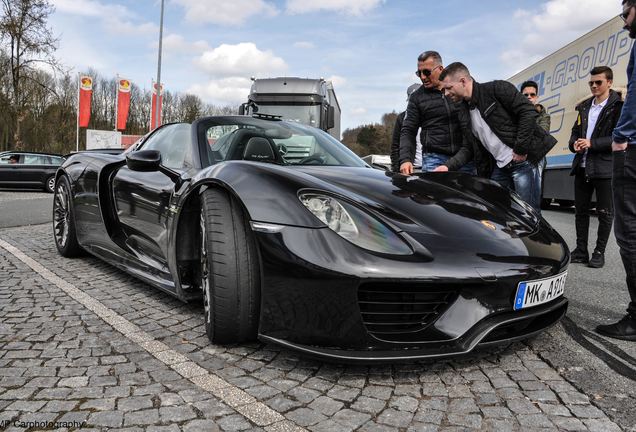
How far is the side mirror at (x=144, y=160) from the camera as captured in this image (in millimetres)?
2867

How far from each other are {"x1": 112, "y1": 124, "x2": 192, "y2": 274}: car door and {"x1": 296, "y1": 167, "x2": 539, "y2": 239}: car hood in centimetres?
84

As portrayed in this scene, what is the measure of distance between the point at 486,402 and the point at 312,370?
2.31 feet

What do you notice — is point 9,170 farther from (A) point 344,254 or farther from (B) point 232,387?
(A) point 344,254

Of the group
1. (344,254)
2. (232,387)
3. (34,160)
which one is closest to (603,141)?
(344,254)

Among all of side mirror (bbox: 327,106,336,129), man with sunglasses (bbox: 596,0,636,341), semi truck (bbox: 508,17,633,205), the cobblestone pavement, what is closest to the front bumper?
the cobblestone pavement

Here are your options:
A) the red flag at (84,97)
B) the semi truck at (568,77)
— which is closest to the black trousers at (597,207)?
the semi truck at (568,77)

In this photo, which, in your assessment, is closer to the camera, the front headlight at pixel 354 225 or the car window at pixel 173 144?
the front headlight at pixel 354 225

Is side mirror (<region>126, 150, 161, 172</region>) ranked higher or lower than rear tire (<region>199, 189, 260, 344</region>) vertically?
higher

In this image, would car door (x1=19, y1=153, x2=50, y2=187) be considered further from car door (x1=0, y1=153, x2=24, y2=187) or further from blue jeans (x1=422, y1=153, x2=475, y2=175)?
blue jeans (x1=422, y1=153, x2=475, y2=175)

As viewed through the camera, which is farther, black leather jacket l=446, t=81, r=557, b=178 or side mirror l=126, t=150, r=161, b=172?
black leather jacket l=446, t=81, r=557, b=178

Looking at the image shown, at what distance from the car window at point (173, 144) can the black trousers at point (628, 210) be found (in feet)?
7.61

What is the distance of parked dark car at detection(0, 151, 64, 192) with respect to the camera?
1565 cm

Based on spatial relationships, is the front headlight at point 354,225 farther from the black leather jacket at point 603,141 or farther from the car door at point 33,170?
the car door at point 33,170

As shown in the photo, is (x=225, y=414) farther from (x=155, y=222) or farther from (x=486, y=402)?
(x=155, y=222)
